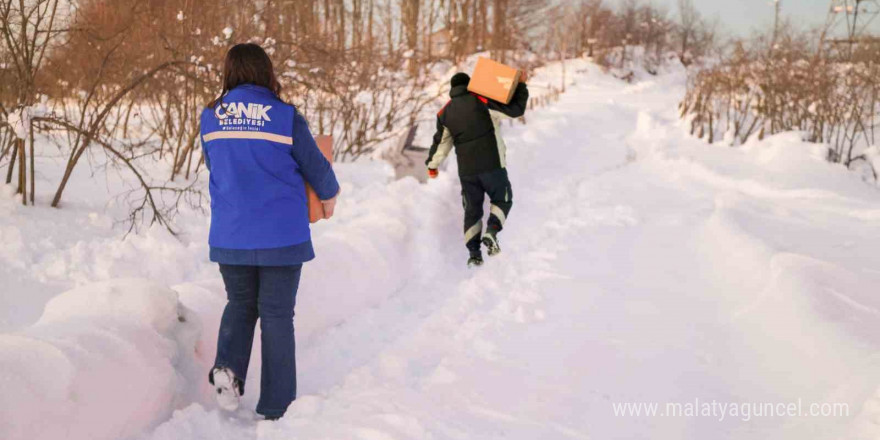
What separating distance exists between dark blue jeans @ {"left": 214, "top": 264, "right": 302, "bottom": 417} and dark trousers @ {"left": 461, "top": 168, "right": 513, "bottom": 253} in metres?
2.92

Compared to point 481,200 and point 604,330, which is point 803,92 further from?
point 604,330

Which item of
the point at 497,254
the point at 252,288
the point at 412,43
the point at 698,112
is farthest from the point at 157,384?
the point at 698,112

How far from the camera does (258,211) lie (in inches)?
105

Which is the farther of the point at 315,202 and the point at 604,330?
the point at 604,330

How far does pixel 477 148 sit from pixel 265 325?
3108 millimetres

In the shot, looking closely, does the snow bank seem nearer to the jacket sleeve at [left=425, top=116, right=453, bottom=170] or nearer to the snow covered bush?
the jacket sleeve at [left=425, top=116, right=453, bottom=170]

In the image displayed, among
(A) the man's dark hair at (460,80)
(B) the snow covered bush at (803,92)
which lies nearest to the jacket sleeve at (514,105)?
(A) the man's dark hair at (460,80)

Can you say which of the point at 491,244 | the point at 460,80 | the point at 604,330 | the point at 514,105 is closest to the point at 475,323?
the point at 604,330

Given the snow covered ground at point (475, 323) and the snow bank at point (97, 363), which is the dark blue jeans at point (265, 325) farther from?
the snow bank at point (97, 363)

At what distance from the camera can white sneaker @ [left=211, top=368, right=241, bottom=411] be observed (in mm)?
2713

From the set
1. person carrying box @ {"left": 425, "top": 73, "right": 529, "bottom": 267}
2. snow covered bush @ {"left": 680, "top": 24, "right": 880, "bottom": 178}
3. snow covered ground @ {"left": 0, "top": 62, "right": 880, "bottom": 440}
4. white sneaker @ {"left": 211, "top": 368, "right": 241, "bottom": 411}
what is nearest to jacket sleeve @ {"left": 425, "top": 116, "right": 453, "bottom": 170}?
person carrying box @ {"left": 425, "top": 73, "right": 529, "bottom": 267}

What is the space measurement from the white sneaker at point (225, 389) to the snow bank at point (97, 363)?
0.59 ft

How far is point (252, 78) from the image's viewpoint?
8.70ft

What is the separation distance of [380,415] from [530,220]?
437cm
